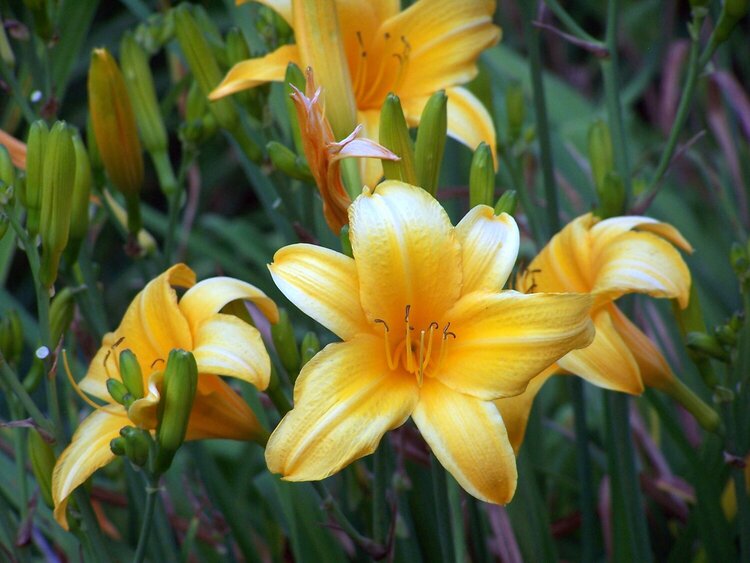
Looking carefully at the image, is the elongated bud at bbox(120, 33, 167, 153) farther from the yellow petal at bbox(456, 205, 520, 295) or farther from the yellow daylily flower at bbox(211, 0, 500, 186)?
the yellow petal at bbox(456, 205, 520, 295)

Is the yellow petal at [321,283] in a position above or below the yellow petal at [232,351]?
above

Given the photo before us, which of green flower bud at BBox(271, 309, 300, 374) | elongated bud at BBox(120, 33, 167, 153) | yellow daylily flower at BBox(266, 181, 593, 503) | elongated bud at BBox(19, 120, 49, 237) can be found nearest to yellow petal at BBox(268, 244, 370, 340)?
yellow daylily flower at BBox(266, 181, 593, 503)

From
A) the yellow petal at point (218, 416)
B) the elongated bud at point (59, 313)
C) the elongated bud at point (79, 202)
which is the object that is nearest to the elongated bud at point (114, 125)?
the elongated bud at point (79, 202)

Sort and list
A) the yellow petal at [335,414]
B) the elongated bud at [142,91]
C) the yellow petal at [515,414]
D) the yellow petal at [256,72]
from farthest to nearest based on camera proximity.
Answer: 1. the elongated bud at [142,91]
2. the yellow petal at [256,72]
3. the yellow petal at [515,414]
4. the yellow petal at [335,414]

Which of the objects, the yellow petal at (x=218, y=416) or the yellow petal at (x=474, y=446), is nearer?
the yellow petal at (x=474, y=446)

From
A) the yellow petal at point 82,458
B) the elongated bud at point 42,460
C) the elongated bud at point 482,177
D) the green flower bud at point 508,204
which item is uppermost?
the elongated bud at point 482,177

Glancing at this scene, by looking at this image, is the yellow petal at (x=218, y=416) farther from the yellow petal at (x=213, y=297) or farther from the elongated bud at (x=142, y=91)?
the elongated bud at (x=142, y=91)
